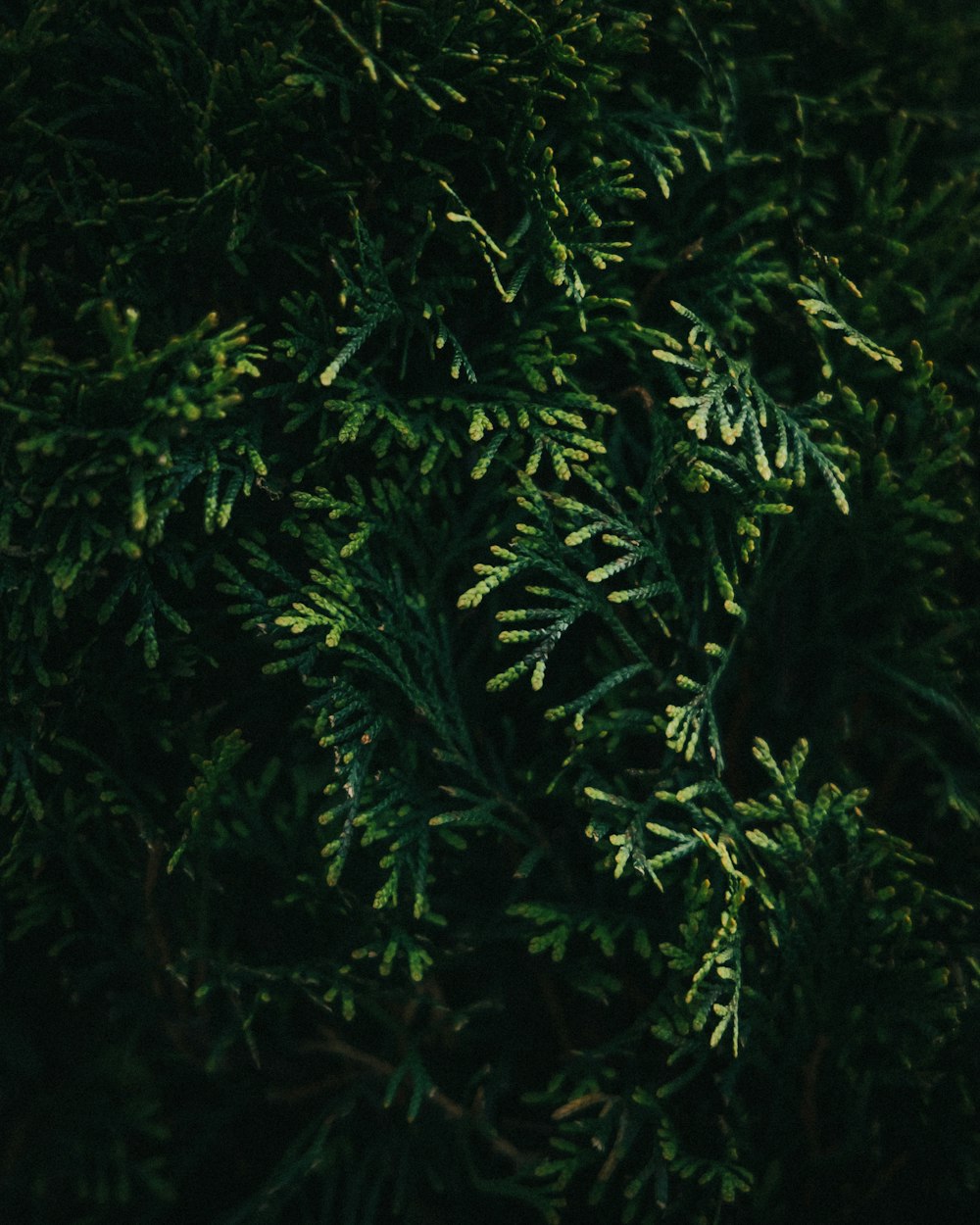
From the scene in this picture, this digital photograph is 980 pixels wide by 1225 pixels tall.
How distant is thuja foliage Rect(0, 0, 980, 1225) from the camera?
1.97 meters

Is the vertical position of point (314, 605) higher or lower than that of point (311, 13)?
lower

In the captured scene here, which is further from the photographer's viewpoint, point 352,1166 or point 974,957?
point 352,1166

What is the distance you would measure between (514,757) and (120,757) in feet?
3.03

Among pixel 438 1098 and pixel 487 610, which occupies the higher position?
pixel 487 610

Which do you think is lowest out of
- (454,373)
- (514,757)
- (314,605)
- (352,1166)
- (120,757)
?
(352,1166)

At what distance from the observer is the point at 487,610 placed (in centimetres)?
238

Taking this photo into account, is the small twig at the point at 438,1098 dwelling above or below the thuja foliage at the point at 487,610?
below

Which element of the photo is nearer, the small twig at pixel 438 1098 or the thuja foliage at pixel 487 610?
the thuja foliage at pixel 487 610

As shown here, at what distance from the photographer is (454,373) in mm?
1960

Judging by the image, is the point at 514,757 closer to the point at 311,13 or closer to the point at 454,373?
the point at 454,373

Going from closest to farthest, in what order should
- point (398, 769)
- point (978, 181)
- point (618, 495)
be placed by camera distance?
point (398, 769) < point (618, 495) < point (978, 181)

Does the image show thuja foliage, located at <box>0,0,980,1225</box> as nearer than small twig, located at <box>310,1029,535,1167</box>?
Yes

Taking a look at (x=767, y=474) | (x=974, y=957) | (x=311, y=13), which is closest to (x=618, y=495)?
(x=767, y=474)

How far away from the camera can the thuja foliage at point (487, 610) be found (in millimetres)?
1973
